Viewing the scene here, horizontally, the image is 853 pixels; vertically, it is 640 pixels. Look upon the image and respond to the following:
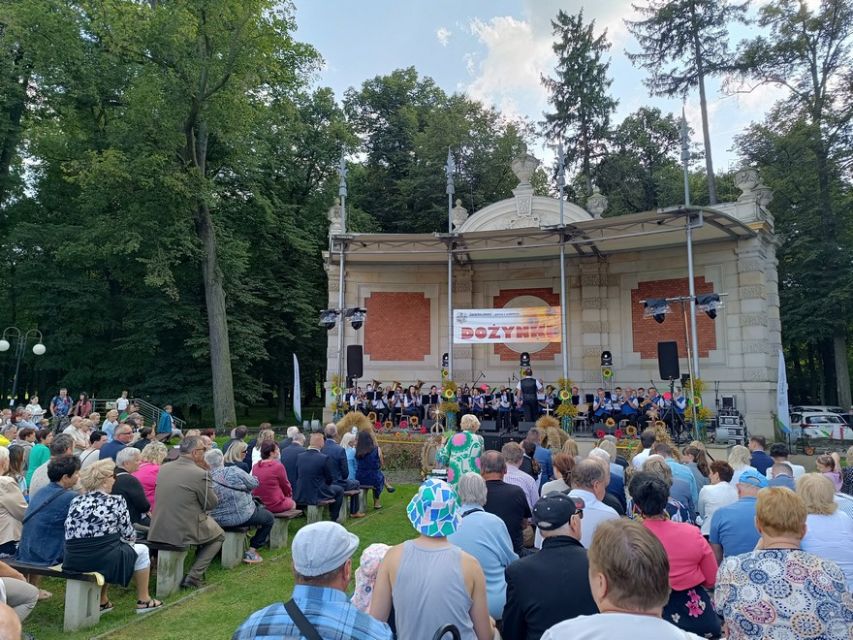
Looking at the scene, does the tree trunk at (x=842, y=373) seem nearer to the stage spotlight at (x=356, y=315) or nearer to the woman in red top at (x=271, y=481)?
the stage spotlight at (x=356, y=315)

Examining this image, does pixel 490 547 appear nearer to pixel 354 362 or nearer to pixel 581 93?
pixel 354 362

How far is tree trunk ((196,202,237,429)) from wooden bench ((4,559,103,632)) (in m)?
13.4

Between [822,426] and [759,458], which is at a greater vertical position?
[759,458]

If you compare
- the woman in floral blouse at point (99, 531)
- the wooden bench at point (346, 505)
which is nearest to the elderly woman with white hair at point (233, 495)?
the woman in floral blouse at point (99, 531)

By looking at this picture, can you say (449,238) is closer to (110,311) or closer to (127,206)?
(127,206)

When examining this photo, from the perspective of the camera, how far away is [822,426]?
50.7ft

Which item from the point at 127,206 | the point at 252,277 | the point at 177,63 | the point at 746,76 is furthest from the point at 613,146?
the point at 127,206

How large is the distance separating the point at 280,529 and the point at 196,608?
70.4 inches

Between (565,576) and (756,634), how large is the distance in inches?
26.3

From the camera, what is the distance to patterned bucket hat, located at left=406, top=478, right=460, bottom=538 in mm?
2418

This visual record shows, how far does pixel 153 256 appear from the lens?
17.9 m

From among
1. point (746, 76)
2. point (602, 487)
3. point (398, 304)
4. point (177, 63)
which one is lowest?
point (602, 487)

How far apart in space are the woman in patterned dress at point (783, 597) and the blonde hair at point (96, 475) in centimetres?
418

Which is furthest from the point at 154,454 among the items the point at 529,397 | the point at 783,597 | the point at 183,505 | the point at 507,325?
the point at 507,325
